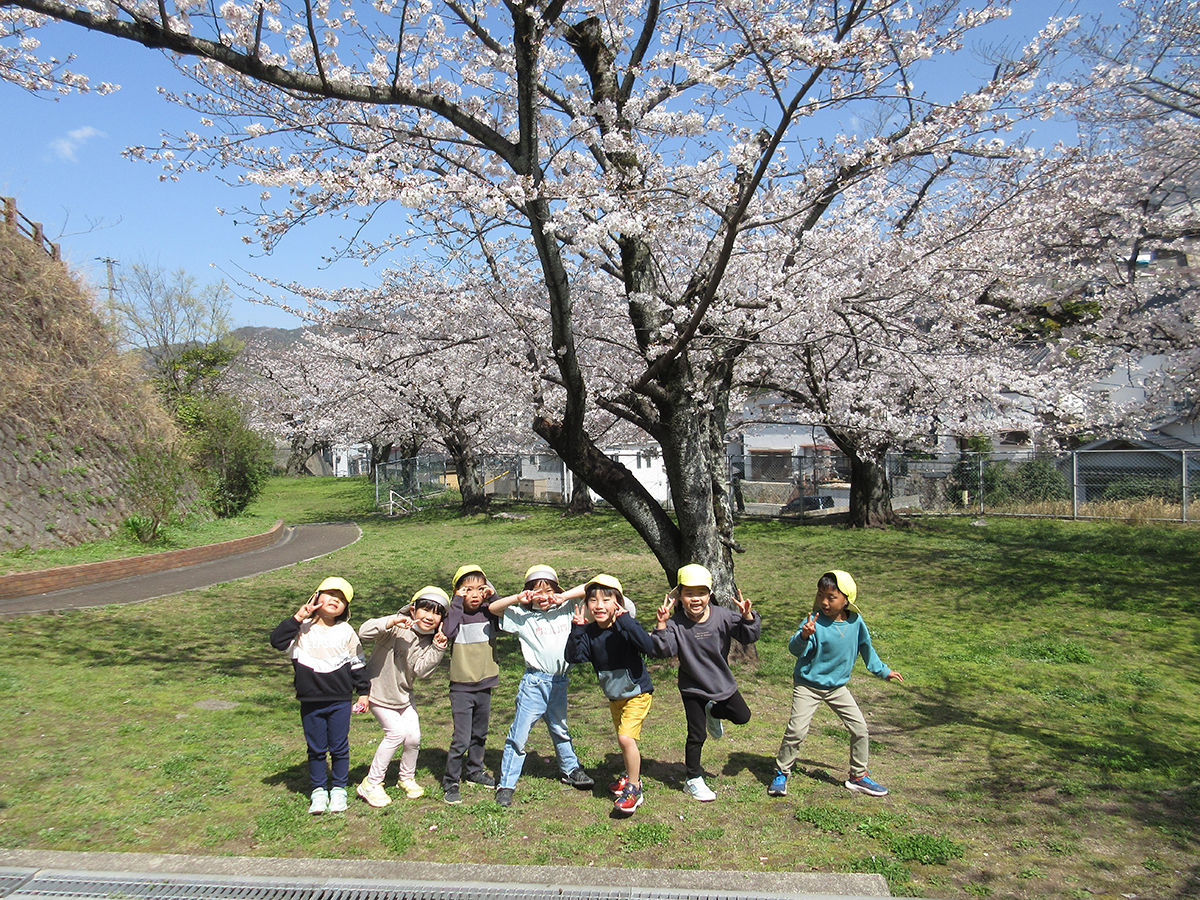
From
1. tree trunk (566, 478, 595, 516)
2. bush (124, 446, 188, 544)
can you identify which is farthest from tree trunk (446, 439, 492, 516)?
bush (124, 446, 188, 544)

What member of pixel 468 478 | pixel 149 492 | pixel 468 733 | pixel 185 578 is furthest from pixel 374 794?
pixel 468 478

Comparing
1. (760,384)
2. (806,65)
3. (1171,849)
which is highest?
(806,65)

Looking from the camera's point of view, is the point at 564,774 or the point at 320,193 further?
the point at 320,193

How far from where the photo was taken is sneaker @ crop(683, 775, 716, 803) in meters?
4.31

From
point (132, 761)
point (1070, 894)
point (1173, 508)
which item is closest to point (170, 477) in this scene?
point (132, 761)

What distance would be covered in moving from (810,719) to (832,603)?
694mm

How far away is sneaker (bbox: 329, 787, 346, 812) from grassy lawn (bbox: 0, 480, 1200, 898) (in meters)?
0.10

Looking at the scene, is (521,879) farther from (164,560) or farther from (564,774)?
(164,560)

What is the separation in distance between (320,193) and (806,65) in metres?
3.98

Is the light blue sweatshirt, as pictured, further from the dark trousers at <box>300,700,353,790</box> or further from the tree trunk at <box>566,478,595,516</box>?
the tree trunk at <box>566,478,595,516</box>

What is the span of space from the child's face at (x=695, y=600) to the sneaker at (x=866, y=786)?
1.33 m

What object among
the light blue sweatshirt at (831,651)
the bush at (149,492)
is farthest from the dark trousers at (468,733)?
the bush at (149,492)

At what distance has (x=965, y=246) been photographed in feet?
28.0

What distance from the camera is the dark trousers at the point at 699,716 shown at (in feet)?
14.4
